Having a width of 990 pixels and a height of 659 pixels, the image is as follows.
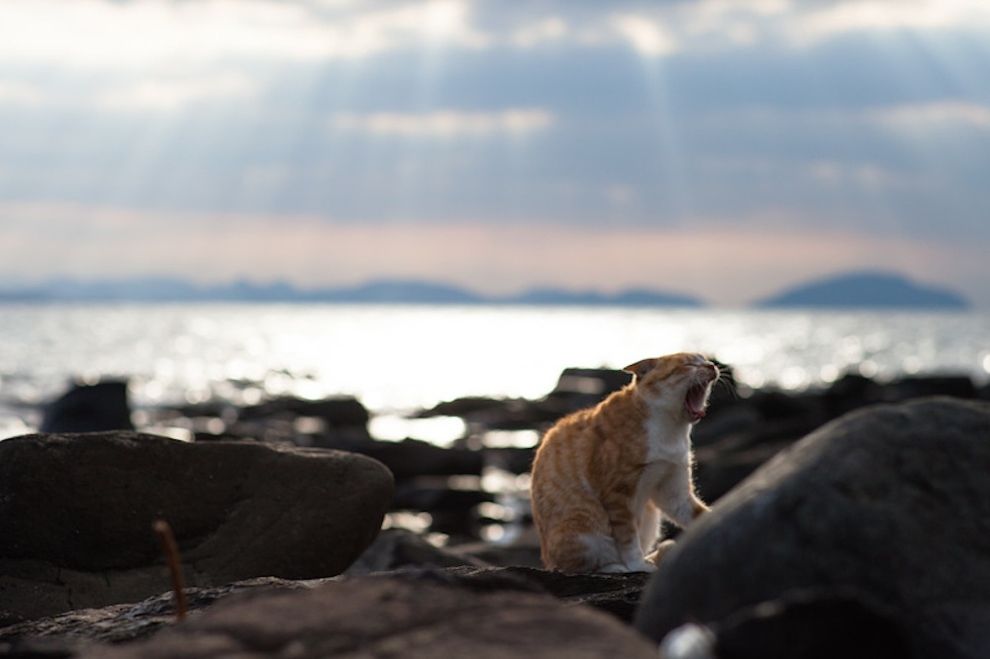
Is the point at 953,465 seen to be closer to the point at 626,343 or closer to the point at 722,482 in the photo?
the point at 722,482

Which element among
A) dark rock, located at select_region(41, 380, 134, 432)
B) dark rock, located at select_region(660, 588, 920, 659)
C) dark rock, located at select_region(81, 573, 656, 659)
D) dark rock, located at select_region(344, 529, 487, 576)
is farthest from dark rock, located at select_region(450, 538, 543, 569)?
dark rock, located at select_region(41, 380, 134, 432)

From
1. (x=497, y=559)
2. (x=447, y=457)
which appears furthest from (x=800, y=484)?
(x=447, y=457)

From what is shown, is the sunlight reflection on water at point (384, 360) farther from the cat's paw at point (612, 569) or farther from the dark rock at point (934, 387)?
the cat's paw at point (612, 569)

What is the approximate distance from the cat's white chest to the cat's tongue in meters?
0.12

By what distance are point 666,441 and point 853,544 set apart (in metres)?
3.43

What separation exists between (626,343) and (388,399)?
68801 millimetres

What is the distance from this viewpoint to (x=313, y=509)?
960 cm

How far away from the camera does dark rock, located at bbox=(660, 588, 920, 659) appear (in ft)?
12.7

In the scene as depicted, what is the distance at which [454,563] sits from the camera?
11328 mm

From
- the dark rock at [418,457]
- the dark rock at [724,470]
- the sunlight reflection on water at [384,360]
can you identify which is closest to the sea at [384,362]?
the sunlight reflection on water at [384,360]

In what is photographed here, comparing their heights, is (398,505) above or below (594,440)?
below

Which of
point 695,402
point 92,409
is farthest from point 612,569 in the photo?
point 92,409

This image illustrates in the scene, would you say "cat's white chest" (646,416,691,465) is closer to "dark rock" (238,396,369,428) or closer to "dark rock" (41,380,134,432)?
"dark rock" (41,380,134,432)

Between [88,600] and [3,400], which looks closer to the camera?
[88,600]
